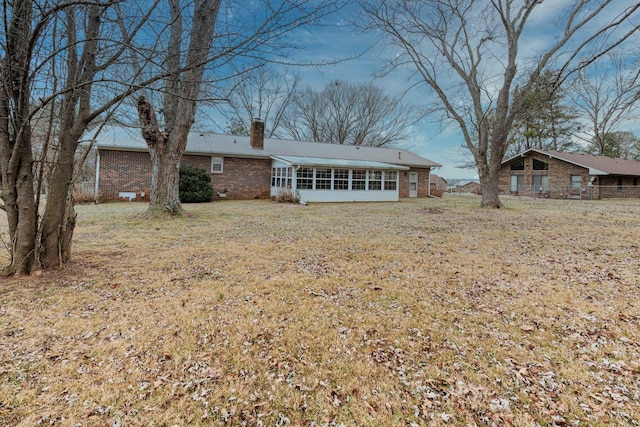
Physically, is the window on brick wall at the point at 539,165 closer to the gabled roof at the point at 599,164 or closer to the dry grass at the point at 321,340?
the gabled roof at the point at 599,164

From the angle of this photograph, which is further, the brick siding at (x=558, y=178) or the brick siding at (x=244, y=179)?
the brick siding at (x=558, y=178)

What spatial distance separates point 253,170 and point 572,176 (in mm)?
24749

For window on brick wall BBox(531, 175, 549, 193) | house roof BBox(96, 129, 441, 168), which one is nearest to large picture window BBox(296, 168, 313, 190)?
house roof BBox(96, 129, 441, 168)

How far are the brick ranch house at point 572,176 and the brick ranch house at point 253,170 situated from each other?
1591 cm

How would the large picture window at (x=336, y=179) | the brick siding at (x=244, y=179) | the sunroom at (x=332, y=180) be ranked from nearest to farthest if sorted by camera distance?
1. the sunroom at (x=332, y=180)
2. the large picture window at (x=336, y=179)
3. the brick siding at (x=244, y=179)

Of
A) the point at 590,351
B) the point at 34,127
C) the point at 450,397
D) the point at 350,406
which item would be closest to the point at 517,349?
the point at 590,351

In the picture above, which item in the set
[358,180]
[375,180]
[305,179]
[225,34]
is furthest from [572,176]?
[225,34]

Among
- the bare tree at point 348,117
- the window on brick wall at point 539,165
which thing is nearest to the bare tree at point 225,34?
the bare tree at point 348,117

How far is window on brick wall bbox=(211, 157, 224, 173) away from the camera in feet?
56.4

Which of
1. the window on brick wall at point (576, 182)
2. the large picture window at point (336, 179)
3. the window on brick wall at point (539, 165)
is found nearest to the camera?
the large picture window at point (336, 179)

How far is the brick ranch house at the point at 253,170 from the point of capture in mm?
15227

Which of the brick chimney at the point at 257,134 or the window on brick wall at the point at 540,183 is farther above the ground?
the brick chimney at the point at 257,134

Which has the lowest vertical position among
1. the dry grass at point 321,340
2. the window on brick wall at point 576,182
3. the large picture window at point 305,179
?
the dry grass at point 321,340

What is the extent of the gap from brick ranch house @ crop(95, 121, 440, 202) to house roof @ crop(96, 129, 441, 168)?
41 mm
